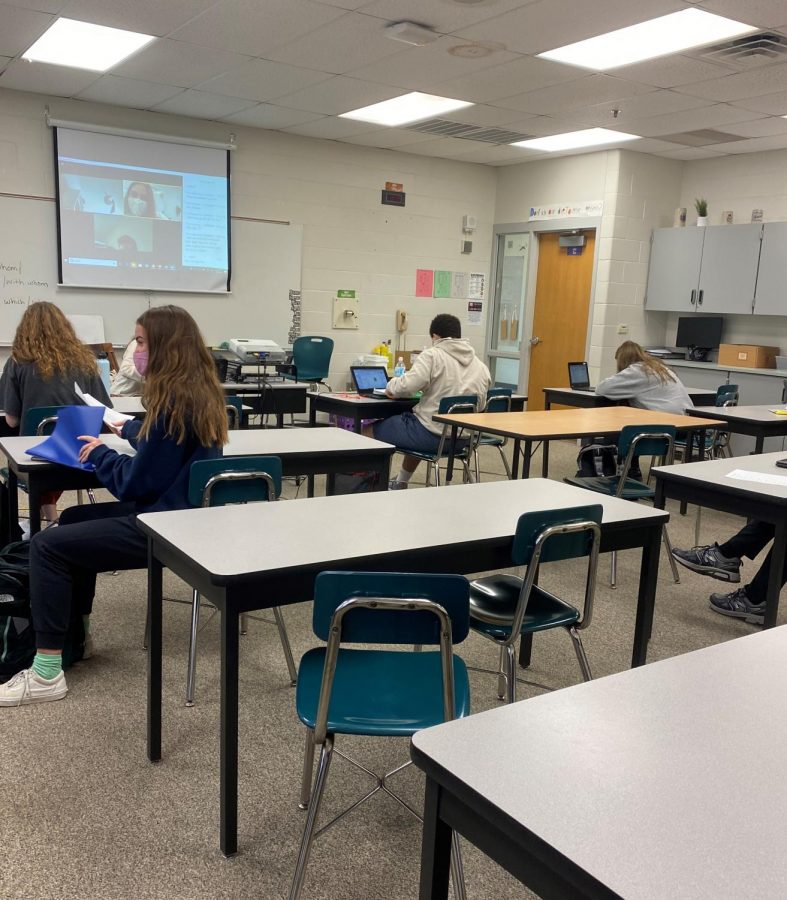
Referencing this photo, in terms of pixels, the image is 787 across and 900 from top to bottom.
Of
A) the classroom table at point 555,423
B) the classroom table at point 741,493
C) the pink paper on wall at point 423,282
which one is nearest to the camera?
the classroom table at point 741,493

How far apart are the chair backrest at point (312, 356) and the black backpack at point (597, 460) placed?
3.46 m

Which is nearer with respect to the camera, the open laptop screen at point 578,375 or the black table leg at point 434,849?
the black table leg at point 434,849

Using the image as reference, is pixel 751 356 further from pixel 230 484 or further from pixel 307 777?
pixel 307 777

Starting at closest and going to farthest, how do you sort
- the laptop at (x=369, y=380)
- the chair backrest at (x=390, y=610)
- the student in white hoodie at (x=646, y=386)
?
the chair backrest at (x=390, y=610) < the student in white hoodie at (x=646, y=386) < the laptop at (x=369, y=380)

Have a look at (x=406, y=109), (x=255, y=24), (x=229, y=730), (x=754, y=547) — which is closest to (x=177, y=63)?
(x=255, y=24)

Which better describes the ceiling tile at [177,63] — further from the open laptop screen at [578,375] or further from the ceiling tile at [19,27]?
the open laptop screen at [578,375]

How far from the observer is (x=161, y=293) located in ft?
23.0

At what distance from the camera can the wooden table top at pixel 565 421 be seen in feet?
13.7

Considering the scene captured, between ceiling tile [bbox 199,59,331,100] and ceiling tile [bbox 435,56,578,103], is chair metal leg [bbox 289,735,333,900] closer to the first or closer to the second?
ceiling tile [bbox 435,56,578,103]

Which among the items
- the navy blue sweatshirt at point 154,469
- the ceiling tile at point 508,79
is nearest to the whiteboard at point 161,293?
the ceiling tile at point 508,79

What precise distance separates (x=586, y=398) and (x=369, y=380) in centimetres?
157

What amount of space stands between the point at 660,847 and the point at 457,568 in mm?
1231

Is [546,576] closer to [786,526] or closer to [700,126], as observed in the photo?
[786,526]

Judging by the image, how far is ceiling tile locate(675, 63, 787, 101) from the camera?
4980mm
